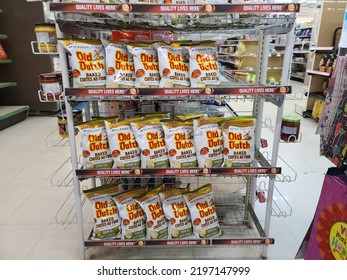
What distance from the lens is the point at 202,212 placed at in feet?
6.14

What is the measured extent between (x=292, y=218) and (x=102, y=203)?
154cm

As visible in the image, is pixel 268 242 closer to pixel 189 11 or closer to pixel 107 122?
pixel 107 122

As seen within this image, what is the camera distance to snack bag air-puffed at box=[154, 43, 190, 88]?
61.9 inches

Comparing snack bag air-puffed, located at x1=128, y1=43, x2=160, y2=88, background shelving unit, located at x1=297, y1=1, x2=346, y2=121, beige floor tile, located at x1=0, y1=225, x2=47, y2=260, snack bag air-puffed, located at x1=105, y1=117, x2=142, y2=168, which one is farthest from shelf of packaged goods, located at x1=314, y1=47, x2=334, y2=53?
beige floor tile, located at x1=0, y1=225, x2=47, y2=260

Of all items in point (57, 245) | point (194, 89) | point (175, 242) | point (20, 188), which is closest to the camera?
point (194, 89)

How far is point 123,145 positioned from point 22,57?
512 centimetres

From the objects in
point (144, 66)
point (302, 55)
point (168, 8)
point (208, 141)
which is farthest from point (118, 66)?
point (302, 55)

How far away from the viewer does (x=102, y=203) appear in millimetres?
1812

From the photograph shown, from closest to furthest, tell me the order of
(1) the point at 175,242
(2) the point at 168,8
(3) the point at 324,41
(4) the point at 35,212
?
(2) the point at 168,8, (1) the point at 175,242, (4) the point at 35,212, (3) the point at 324,41

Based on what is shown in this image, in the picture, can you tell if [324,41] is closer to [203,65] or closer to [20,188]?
[203,65]

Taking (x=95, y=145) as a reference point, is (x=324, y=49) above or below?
above

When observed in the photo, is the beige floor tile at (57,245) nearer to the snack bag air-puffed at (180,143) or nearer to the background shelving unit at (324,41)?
the snack bag air-puffed at (180,143)

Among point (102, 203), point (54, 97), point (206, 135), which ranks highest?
point (54, 97)

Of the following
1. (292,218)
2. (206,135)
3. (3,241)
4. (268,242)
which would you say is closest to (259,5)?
(206,135)
